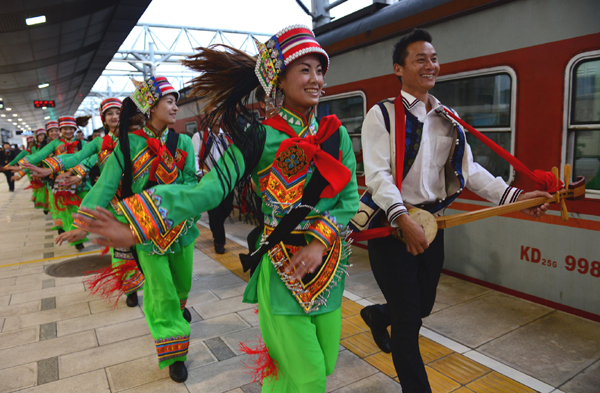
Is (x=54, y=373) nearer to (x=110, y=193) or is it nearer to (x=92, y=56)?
(x=110, y=193)

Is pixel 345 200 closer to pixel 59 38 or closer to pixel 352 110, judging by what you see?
pixel 352 110

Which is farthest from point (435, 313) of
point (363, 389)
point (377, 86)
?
point (377, 86)

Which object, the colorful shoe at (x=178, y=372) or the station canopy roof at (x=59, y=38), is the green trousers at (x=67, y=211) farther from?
the station canopy roof at (x=59, y=38)

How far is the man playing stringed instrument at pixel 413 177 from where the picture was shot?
90.4 inches

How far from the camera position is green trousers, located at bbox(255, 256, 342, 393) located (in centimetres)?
180

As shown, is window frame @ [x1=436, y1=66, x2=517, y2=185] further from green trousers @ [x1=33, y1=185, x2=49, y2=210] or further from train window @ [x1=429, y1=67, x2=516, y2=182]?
green trousers @ [x1=33, y1=185, x2=49, y2=210]

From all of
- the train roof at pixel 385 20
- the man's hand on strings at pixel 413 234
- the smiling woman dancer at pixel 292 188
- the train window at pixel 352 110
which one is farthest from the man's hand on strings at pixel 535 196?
the train window at pixel 352 110

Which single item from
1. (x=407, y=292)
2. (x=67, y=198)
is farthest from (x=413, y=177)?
(x=67, y=198)

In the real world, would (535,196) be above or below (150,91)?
below

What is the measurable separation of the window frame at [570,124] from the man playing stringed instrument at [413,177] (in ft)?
3.89

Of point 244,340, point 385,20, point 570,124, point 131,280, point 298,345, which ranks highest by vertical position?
point 385,20

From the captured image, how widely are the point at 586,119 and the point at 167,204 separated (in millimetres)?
3342

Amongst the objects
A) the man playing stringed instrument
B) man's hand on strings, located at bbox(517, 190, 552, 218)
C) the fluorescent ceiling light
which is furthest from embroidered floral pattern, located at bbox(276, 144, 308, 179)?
the fluorescent ceiling light

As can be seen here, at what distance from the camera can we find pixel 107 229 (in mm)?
1311
